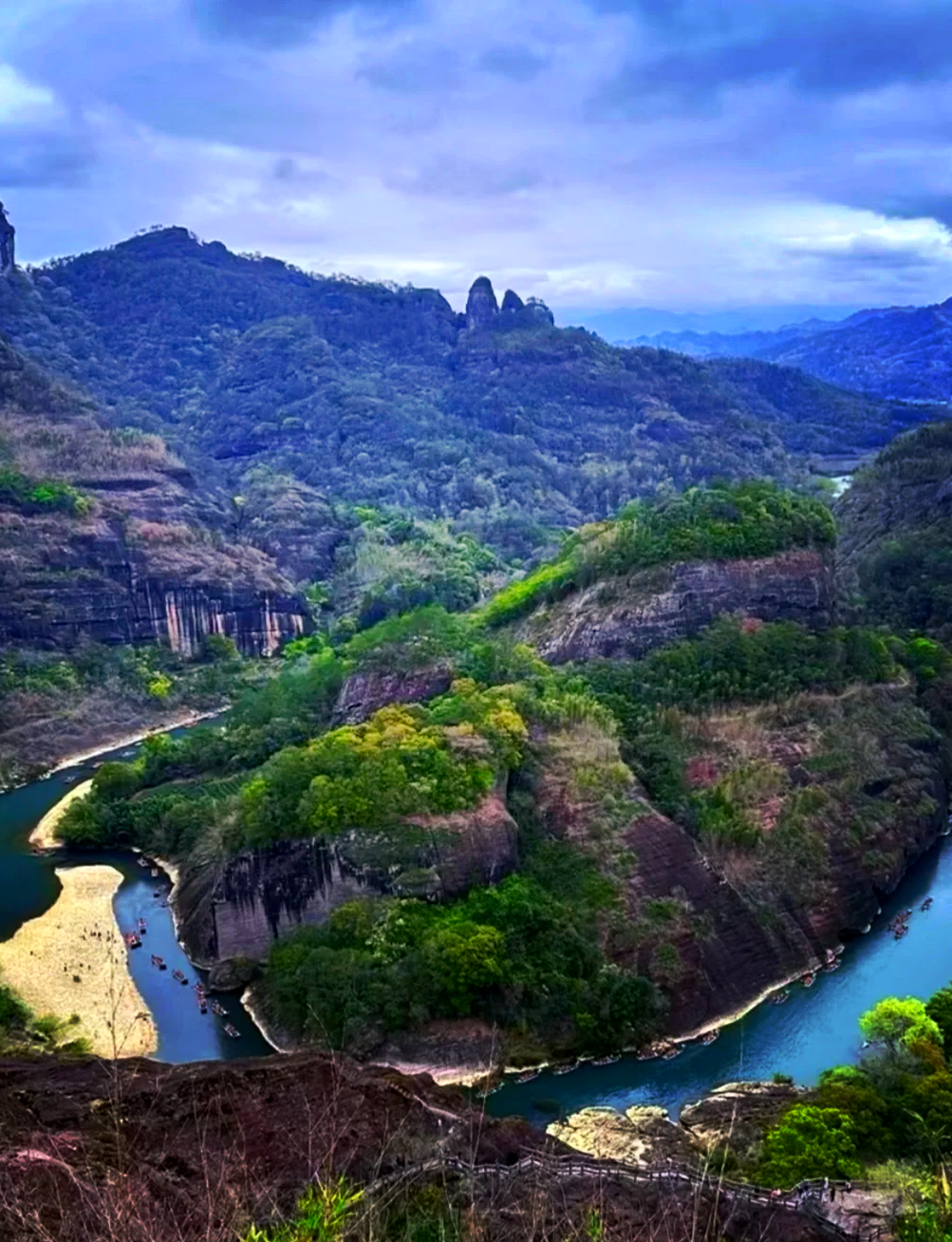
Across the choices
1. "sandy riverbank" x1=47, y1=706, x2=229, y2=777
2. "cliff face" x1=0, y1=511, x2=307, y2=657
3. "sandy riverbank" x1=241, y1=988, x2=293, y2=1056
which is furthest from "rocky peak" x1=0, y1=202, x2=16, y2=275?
"sandy riverbank" x1=241, y1=988, x2=293, y2=1056

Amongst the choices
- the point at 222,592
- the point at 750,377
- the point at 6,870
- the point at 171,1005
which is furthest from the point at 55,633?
the point at 750,377

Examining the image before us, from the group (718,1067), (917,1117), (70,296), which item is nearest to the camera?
(917,1117)

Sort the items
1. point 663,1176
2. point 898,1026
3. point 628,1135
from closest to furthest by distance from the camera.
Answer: point 663,1176
point 628,1135
point 898,1026

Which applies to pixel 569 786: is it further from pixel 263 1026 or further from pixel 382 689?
pixel 263 1026

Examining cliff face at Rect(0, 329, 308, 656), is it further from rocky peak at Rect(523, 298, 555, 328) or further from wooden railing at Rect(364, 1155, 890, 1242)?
rocky peak at Rect(523, 298, 555, 328)

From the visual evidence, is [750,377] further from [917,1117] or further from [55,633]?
[917,1117]

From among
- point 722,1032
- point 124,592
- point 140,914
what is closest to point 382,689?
point 140,914

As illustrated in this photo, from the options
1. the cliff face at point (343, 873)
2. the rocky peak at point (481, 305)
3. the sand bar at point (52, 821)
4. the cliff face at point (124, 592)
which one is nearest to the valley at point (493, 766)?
the cliff face at point (343, 873)

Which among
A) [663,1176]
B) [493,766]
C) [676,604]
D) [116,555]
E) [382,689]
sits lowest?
[663,1176]
